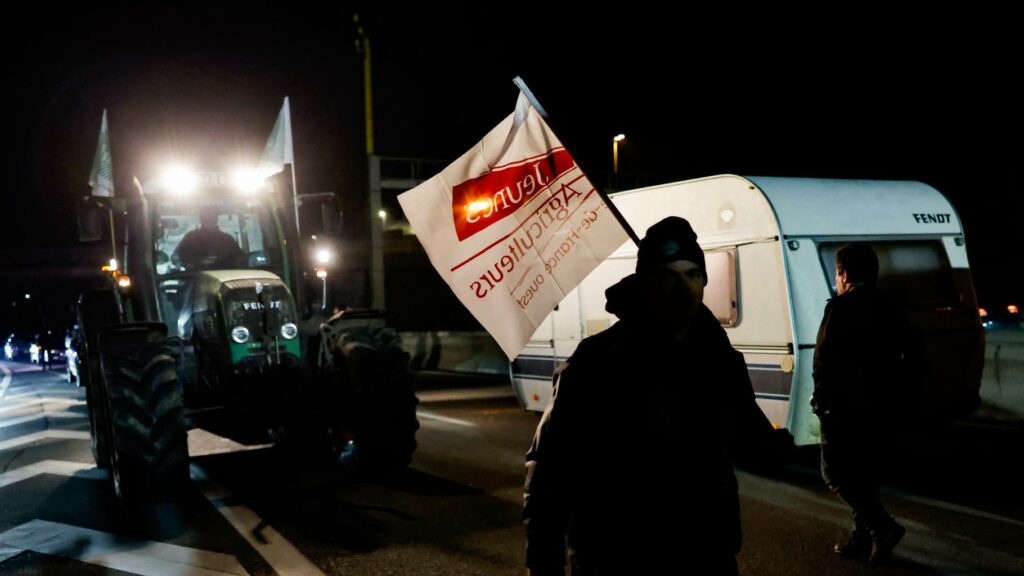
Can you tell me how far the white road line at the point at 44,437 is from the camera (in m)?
11.1

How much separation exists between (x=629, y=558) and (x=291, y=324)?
6.64 meters

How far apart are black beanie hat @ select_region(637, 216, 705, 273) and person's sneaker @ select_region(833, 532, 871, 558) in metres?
3.68

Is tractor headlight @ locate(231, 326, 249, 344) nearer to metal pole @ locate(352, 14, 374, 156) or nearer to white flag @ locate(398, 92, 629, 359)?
white flag @ locate(398, 92, 629, 359)

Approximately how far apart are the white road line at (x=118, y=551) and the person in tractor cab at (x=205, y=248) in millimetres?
2974

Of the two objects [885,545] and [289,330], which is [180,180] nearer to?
[289,330]

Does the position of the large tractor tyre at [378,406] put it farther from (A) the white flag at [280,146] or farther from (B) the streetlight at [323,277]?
(A) the white flag at [280,146]

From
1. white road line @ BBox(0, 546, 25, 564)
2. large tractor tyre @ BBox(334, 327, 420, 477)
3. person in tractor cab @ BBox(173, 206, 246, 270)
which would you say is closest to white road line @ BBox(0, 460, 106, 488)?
person in tractor cab @ BBox(173, 206, 246, 270)

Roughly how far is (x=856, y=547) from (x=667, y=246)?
3.85m

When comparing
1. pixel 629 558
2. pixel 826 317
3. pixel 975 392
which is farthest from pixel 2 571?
pixel 975 392

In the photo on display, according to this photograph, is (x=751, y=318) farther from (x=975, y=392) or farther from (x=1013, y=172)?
(x=1013, y=172)

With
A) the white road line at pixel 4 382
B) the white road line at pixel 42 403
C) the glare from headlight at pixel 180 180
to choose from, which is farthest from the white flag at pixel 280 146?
the white road line at pixel 4 382

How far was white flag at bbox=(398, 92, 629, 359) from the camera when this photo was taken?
387 centimetres

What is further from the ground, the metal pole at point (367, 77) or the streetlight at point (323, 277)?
the metal pole at point (367, 77)

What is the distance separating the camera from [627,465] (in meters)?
2.37
